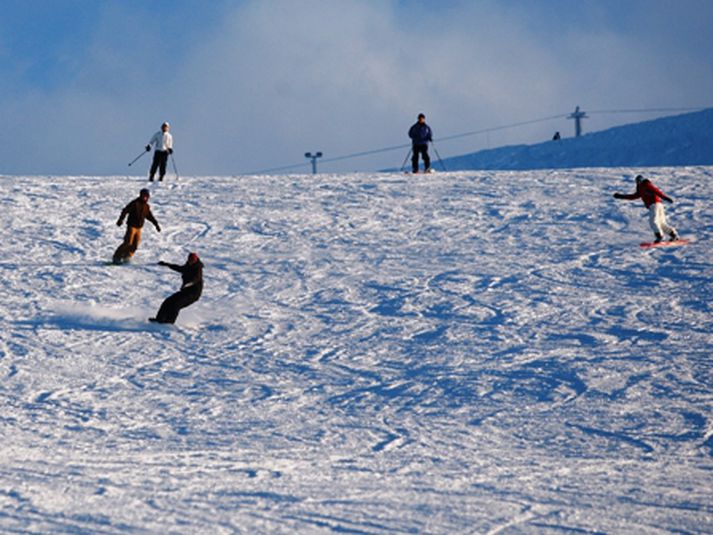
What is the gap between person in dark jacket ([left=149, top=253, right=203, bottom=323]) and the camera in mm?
13688

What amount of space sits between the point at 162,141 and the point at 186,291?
33.7 ft

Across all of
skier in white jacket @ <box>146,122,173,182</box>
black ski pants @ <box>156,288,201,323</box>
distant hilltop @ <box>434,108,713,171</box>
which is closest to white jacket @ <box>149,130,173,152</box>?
skier in white jacket @ <box>146,122,173,182</box>

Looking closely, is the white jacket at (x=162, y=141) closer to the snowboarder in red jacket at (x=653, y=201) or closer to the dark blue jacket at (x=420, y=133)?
the dark blue jacket at (x=420, y=133)

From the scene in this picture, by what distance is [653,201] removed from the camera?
17.4m

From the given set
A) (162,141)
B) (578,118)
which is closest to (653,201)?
(162,141)

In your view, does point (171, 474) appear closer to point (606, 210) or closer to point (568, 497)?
point (568, 497)

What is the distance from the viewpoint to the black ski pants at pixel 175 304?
13.8 metres

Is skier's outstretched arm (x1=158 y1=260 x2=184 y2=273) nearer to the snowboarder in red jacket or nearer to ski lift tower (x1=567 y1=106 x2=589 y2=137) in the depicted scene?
the snowboarder in red jacket

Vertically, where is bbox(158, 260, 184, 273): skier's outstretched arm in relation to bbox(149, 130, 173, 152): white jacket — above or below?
below

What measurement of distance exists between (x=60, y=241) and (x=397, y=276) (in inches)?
274

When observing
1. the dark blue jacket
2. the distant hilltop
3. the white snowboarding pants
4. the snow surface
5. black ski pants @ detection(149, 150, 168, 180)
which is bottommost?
the snow surface

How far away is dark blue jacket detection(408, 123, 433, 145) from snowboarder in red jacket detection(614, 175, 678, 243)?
7652 mm

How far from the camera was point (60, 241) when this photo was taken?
19.4 metres

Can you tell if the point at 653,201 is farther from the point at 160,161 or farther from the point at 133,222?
the point at 160,161
